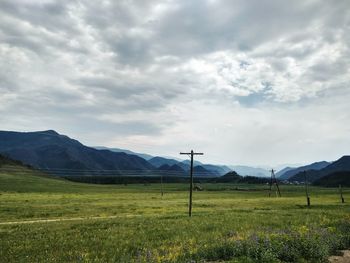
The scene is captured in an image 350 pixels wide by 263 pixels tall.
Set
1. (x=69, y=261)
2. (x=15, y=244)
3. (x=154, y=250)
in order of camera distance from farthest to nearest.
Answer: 1. (x=15, y=244)
2. (x=154, y=250)
3. (x=69, y=261)

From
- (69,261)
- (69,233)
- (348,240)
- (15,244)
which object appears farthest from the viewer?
(69,233)

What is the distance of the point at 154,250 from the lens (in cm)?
1980

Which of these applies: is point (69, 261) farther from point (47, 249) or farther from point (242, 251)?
point (242, 251)

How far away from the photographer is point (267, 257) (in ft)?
53.2

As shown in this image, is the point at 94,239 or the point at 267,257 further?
the point at 94,239

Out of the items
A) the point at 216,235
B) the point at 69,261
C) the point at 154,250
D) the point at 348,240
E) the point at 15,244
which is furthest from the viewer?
the point at 216,235

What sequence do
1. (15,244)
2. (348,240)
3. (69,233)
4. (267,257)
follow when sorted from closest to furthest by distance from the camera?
1. (267,257)
2. (348,240)
3. (15,244)
4. (69,233)

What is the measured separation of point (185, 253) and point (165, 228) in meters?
11.8

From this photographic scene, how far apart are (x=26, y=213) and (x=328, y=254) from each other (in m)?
40.1

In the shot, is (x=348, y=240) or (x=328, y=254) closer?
(x=328, y=254)

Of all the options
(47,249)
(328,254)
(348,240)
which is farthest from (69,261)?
(348,240)

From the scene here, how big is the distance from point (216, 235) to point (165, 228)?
5.97m

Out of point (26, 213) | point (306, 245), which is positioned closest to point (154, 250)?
point (306, 245)

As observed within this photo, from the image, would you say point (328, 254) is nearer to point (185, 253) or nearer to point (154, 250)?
point (185, 253)
